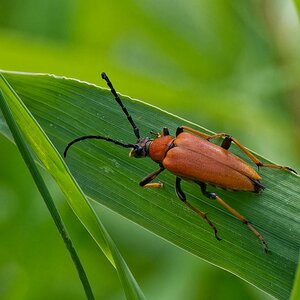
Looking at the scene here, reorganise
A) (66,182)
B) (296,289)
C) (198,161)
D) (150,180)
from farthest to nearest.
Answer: (198,161) < (150,180) < (66,182) < (296,289)

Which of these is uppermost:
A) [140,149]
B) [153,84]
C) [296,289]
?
[153,84]

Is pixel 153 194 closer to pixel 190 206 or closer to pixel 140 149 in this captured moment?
pixel 190 206

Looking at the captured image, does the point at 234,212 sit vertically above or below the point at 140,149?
below

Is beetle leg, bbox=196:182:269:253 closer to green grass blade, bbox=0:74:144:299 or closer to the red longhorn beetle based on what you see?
the red longhorn beetle

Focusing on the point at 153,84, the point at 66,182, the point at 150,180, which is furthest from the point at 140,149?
the point at 153,84

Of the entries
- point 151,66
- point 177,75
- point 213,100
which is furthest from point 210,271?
point 151,66

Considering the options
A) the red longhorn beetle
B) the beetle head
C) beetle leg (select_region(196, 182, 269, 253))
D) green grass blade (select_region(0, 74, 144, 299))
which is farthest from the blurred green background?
green grass blade (select_region(0, 74, 144, 299))
